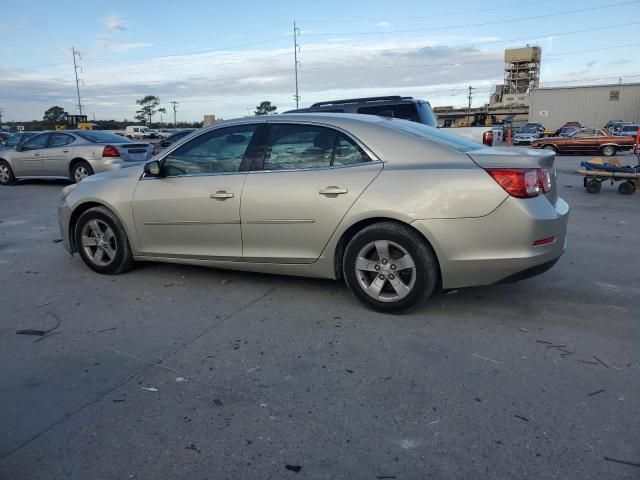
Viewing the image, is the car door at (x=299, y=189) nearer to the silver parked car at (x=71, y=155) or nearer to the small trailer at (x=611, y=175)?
the small trailer at (x=611, y=175)

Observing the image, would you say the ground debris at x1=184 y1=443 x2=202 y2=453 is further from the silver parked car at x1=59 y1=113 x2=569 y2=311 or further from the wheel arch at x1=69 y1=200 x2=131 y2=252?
the wheel arch at x1=69 y1=200 x2=131 y2=252

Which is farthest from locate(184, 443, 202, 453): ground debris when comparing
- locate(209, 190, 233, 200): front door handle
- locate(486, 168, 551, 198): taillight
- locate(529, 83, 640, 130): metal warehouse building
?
locate(529, 83, 640, 130): metal warehouse building

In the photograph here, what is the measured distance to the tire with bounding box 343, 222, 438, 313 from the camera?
13.2 ft

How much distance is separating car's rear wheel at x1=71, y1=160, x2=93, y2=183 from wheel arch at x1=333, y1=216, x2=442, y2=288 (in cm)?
1072

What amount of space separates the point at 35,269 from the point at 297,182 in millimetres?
3354

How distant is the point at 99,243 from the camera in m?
5.46

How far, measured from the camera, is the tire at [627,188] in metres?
11.3

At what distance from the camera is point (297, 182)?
441 cm

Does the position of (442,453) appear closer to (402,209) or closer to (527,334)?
(527,334)

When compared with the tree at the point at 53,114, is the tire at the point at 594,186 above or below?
below

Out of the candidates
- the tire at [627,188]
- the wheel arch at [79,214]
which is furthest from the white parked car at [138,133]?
the wheel arch at [79,214]

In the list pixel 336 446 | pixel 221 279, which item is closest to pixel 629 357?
pixel 336 446

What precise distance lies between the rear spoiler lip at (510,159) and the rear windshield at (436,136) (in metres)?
0.21

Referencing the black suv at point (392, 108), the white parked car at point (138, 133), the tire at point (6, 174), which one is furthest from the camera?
the white parked car at point (138, 133)
